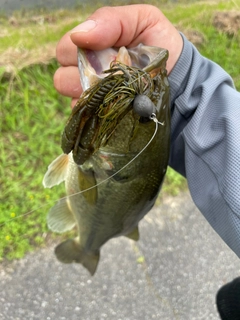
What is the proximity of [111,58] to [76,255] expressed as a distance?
3.93 feet

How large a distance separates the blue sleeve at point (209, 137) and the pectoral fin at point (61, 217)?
713mm

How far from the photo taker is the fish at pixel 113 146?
114cm

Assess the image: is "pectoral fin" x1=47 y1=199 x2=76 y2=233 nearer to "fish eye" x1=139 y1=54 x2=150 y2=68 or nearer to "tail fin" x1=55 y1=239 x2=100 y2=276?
"tail fin" x1=55 y1=239 x2=100 y2=276

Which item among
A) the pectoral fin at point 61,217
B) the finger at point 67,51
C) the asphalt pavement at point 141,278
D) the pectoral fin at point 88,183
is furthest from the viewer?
the asphalt pavement at point 141,278

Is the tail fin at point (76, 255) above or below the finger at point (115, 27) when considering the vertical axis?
below

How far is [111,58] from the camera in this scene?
1587mm

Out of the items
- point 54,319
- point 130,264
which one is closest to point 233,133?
point 130,264

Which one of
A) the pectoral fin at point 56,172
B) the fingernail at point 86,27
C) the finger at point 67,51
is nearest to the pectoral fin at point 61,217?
the pectoral fin at point 56,172

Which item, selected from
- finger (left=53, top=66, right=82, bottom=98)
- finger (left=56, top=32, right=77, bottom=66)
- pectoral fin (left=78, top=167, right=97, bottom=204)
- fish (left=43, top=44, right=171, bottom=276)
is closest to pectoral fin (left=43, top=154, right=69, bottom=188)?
fish (left=43, top=44, right=171, bottom=276)

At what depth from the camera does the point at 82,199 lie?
188 cm

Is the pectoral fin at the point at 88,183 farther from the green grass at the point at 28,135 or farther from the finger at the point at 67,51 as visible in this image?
the green grass at the point at 28,135

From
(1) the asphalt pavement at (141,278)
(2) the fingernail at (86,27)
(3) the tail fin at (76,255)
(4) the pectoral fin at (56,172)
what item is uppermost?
(2) the fingernail at (86,27)

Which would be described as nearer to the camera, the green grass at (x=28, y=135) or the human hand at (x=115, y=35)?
the human hand at (x=115, y=35)

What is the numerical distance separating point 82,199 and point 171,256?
4.17 ft
